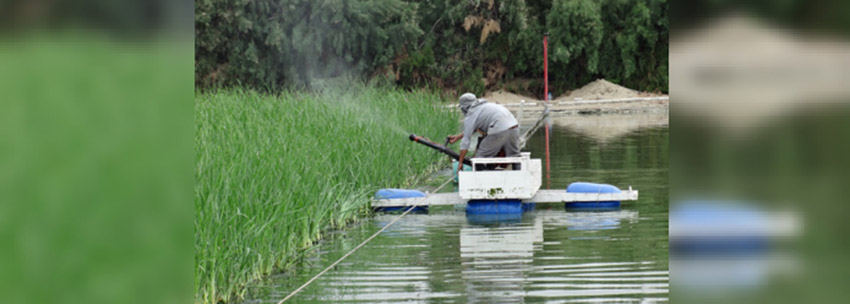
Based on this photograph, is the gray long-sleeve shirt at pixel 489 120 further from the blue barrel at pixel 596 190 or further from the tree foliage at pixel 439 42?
the tree foliage at pixel 439 42

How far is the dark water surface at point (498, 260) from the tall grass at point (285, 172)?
0.26 metres

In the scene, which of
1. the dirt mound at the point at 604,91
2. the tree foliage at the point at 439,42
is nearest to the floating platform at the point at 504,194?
the tree foliage at the point at 439,42

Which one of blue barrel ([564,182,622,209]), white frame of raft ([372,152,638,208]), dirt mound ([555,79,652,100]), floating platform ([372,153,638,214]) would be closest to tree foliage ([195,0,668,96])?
dirt mound ([555,79,652,100])

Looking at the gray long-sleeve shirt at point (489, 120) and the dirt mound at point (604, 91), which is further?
the dirt mound at point (604, 91)

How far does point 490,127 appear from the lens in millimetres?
10211

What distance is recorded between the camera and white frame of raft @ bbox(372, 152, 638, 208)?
937 cm

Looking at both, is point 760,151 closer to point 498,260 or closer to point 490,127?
point 498,260

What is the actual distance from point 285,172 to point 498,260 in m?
1.85

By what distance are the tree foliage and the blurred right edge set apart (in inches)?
1234

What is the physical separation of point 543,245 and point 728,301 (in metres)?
6.62

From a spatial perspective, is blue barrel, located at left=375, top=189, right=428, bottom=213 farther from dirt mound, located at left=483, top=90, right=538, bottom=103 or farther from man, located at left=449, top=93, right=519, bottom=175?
dirt mound, located at left=483, top=90, right=538, bottom=103

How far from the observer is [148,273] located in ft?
3.44

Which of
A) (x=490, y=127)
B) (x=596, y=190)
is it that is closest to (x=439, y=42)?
(x=490, y=127)

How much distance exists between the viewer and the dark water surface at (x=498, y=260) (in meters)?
5.88
